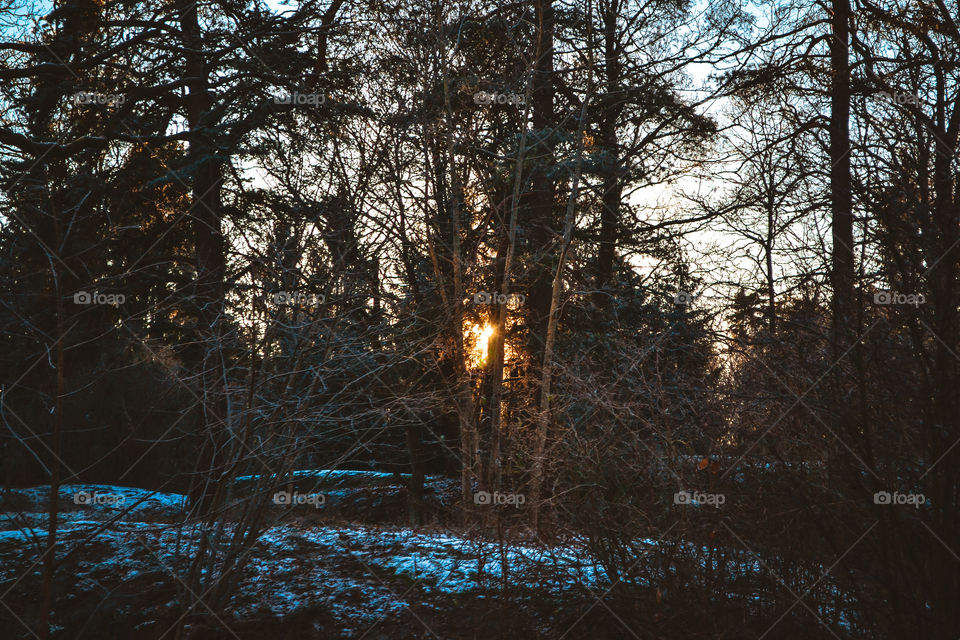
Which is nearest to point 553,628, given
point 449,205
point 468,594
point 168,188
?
point 468,594

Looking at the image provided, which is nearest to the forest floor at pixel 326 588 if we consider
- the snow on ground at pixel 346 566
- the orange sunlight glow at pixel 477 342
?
the snow on ground at pixel 346 566

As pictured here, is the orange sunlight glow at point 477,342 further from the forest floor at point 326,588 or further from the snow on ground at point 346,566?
the forest floor at point 326,588

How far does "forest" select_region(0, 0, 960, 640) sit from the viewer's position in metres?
3.74

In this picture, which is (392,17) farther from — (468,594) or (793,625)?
(793,625)

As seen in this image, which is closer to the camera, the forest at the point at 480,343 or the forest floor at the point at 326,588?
the forest at the point at 480,343

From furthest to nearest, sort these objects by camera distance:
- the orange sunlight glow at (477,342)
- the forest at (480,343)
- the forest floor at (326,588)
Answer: the orange sunlight glow at (477,342), the forest floor at (326,588), the forest at (480,343)

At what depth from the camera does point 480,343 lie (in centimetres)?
1078

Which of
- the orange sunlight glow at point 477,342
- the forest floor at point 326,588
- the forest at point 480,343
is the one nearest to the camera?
the forest at point 480,343

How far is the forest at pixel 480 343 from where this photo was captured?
3742 mm

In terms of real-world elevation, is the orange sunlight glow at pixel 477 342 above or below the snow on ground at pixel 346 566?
above

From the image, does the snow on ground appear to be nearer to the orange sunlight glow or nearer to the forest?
the forest

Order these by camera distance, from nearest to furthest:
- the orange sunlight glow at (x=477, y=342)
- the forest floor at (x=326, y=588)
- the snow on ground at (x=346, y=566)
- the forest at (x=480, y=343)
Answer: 1. the forest at (x=480, y=343)
2. the forest floor at (x=326, y=588)
3. the snow on ground at (x=346, y=566)
4. the orange sunlight glow at (x=477, y=342)

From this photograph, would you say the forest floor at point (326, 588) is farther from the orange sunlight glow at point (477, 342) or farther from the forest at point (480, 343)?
the orange sunlight glow at point (477, 342)

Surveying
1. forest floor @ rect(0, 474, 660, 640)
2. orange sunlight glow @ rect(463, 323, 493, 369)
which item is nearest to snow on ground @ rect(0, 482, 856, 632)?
forest floor @ rect(0, 474, 660, 640)
